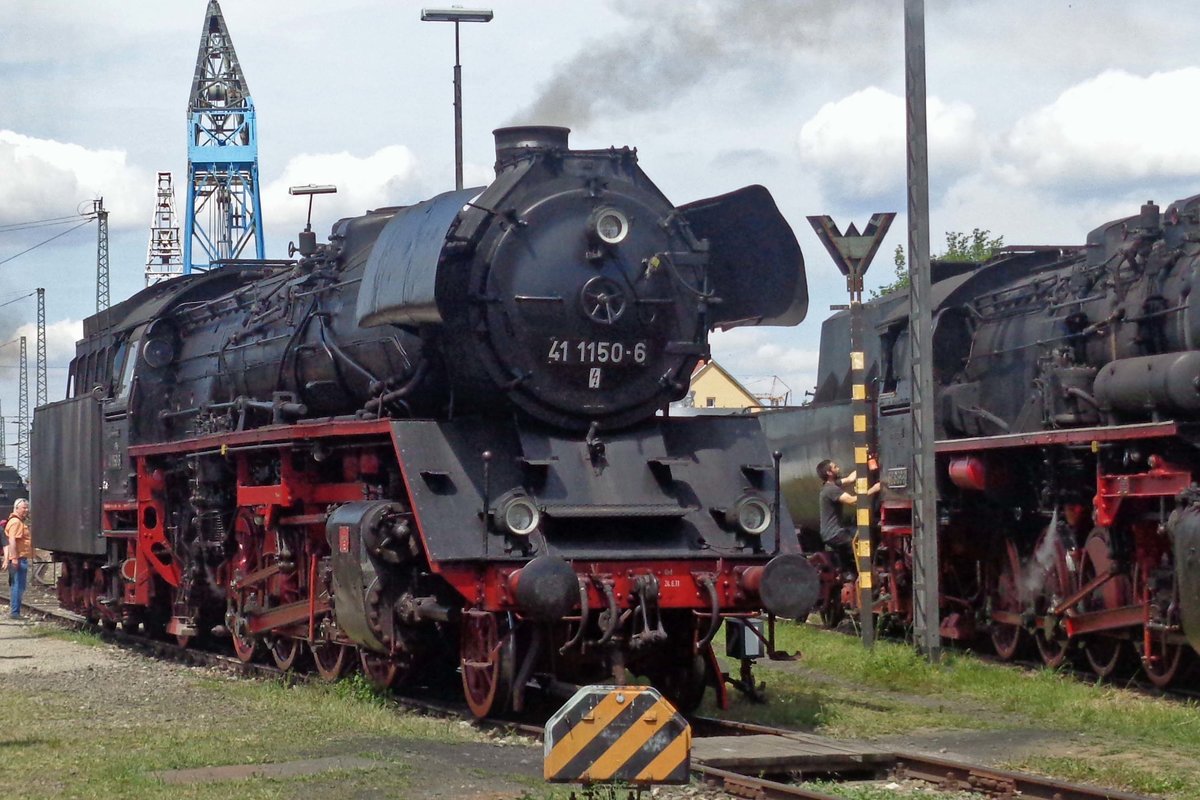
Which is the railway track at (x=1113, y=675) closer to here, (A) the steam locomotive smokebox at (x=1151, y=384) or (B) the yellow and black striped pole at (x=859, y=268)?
(B) the yellow and black striped pole at (x=859, y=268)

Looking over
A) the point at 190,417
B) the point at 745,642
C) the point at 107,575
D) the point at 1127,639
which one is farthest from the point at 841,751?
the point at 107,575

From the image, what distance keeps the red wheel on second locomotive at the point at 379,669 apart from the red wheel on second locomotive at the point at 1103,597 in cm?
553

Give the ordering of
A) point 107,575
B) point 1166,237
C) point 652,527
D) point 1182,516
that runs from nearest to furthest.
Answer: point 652,527, point 1182,516, point 1166,237, point 107,575

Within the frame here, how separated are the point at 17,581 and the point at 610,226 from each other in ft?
46.3

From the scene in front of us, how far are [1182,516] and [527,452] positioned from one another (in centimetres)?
456

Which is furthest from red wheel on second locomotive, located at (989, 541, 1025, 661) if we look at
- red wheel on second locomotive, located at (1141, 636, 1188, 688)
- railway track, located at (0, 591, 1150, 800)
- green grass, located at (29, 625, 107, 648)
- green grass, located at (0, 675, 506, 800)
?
green grass, located at (29, 625, 107, 648)

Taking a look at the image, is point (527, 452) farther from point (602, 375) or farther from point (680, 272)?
point (680, 272)

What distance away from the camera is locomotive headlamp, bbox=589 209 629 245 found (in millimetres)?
10969

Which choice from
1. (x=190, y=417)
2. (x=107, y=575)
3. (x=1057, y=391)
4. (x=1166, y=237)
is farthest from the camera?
Result: (x=107, y=575)

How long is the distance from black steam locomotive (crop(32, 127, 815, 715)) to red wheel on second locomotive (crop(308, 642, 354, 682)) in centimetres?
2

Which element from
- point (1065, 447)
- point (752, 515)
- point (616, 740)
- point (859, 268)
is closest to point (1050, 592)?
point (1065, 447)

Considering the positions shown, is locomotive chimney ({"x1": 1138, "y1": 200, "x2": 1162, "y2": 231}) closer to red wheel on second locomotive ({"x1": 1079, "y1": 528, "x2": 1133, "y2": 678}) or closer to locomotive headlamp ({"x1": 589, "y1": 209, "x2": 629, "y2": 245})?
red wheel on second locomotive ({"x1": 1079, "y1": 528, "x2": 1133, "y2": 678})

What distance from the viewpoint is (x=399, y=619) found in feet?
36.3

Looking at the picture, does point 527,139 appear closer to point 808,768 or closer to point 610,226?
point 610,226
